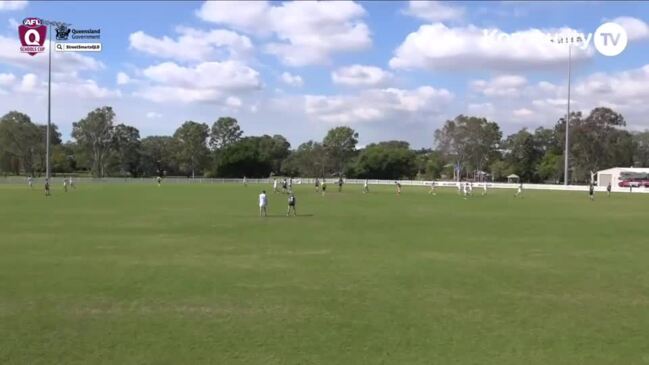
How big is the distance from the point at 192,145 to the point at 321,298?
117232mm

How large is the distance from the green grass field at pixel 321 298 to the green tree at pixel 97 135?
97.4 metres

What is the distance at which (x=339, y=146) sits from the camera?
132000mm

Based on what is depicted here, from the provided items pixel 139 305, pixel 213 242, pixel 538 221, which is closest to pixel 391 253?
pixel 213 242

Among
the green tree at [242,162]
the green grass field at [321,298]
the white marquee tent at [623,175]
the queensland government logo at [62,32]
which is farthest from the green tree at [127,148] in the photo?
the green grass field at [321,298]

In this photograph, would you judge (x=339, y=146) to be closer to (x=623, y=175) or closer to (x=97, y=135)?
(x=97, y=135)

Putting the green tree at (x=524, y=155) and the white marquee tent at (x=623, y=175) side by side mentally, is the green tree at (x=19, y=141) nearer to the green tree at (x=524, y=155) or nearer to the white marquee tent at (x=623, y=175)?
the green tree at (x=524, y=155)

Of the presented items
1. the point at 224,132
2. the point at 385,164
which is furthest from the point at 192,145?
the point at 385,164

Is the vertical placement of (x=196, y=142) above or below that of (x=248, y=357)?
above

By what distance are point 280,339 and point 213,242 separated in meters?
10.5

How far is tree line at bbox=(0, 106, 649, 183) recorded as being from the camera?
100m

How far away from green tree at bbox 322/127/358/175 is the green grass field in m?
111

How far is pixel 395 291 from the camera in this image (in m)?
10.5

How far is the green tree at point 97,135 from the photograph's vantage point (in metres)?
110

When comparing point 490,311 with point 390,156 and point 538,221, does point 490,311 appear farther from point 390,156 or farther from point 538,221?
point 390,156
